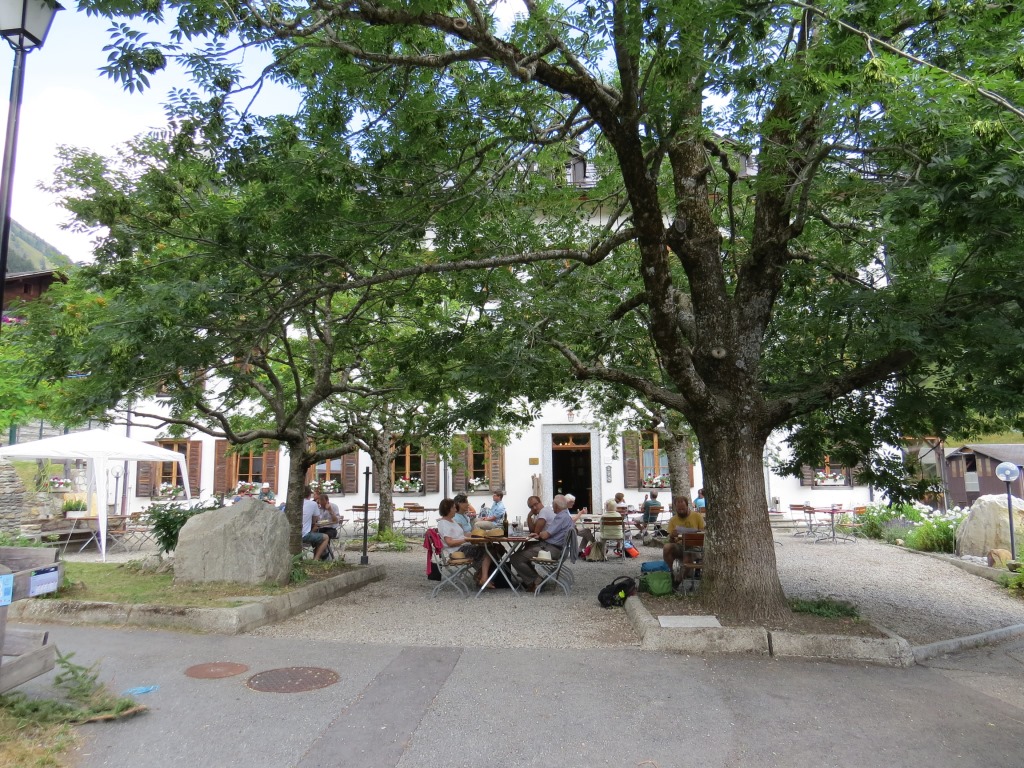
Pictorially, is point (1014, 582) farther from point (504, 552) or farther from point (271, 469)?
point (271, 469)

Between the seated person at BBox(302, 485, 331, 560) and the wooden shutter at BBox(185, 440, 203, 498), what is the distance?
12.9 m

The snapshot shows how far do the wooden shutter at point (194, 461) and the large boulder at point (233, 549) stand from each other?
15.8 meters

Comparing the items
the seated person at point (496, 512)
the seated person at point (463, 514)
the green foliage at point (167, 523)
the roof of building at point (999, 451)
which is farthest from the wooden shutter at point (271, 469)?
the roof of building at point (999, 451)

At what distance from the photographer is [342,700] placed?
15.9 ft

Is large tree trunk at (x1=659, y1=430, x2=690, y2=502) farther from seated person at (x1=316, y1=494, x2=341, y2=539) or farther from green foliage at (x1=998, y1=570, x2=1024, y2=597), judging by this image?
seated person at (x1=316, y1=494, x2=341, y2=539)

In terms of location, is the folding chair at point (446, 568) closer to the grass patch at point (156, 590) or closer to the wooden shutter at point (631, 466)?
the grass patch at point (156, 590)

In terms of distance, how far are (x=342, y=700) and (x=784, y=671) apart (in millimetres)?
3614

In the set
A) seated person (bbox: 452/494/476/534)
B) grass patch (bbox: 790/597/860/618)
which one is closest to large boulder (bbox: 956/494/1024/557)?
grass patch (bbox: 790/597/860/618)

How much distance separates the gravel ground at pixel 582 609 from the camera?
7.07m

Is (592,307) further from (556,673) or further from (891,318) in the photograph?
(556,673)

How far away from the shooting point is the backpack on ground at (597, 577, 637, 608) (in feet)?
28.1

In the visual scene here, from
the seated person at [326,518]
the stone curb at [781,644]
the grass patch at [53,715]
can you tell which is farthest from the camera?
the seated person at [326,518]

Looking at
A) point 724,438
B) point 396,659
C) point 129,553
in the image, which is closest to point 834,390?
point 724,438

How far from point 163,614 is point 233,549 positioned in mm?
1437
